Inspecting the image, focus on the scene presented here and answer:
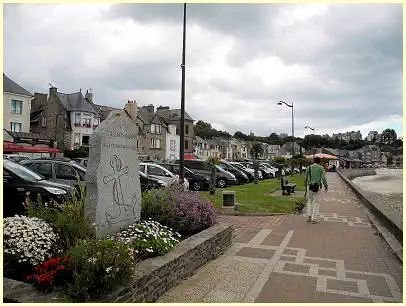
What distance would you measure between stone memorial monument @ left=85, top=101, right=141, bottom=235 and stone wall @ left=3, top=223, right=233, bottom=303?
1.10 meters

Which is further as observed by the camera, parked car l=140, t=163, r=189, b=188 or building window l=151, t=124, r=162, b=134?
building window l=151, t=124, r=162, b=134

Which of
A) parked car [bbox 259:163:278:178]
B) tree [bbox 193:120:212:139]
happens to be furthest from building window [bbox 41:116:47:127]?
tree [bbox 193:120:212:139]

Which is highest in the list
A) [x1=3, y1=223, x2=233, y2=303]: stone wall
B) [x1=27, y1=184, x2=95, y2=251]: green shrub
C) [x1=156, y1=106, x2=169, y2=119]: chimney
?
[x1=156, y1=106, x2=169, y2=119]: chimney

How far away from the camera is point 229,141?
351 feet

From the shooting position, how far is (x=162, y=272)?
486 cm

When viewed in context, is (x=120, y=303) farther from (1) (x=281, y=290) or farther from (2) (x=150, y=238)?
Answer: (1) (x=281, y=290)

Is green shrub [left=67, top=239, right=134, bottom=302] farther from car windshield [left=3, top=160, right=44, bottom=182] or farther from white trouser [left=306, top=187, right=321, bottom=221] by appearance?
white trouser [left=306, top=187, right=321, bottom=221]

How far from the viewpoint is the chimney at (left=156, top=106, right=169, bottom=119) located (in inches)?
2504

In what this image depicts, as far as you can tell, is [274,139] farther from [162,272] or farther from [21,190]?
[162,272]

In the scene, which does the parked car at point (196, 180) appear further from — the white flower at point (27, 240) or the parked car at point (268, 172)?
the white flower at point (27, 240)

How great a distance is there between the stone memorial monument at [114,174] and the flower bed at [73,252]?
0.26m

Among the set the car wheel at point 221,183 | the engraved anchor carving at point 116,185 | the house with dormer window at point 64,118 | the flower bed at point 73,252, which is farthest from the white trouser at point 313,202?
the house with dormer window at point 64,118

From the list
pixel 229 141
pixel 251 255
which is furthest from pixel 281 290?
pixel 229 141

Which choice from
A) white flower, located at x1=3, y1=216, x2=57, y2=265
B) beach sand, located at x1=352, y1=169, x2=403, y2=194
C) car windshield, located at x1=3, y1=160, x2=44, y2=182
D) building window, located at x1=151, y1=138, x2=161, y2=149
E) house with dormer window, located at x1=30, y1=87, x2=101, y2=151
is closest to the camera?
white flower, located at x1=3, y1=216, x2=57, y2=265
